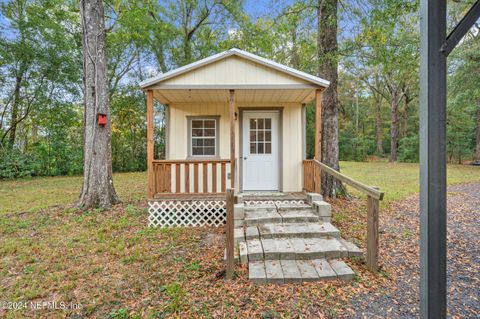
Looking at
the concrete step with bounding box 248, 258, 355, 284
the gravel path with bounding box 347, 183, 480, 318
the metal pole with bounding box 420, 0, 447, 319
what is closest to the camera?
the metal pole with bounding box 420, 0, 447, 319

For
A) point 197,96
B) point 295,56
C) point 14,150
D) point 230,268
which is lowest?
point 230,268

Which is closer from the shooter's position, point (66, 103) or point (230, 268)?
point (230, 268)

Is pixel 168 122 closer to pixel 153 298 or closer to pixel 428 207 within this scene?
pixel 153 298

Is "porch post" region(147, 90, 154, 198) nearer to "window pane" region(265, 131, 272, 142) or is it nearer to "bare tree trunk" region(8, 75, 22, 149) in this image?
"window pane" region(265, 131, 272, 142)

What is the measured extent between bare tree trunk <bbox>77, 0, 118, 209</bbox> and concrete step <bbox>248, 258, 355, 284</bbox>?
4562 mm

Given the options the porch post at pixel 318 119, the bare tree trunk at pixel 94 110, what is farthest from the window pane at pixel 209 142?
the porch post at pixel 318 119

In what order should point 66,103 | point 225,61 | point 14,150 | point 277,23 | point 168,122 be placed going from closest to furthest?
point 225,61 < point 168,122 < point 277,23 < point 14,150 < point 66,103

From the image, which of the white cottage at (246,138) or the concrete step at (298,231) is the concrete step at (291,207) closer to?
the concrete step at (298,231)

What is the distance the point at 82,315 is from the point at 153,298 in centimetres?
69

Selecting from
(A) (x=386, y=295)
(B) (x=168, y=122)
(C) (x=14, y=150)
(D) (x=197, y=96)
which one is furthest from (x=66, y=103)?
(A) (x=386, y=295)

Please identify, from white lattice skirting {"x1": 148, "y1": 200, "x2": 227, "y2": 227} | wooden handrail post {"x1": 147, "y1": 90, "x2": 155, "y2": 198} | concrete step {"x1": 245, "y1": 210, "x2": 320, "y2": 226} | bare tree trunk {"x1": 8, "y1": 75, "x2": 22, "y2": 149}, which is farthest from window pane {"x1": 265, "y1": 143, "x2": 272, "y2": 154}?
bare tree trunk {"x1": 8, "y1": 75, "x2": 22, "y2": 149}

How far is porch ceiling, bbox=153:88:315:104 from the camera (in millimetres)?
5305

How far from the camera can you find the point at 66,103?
13805mm

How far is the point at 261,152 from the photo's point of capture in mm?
6426
